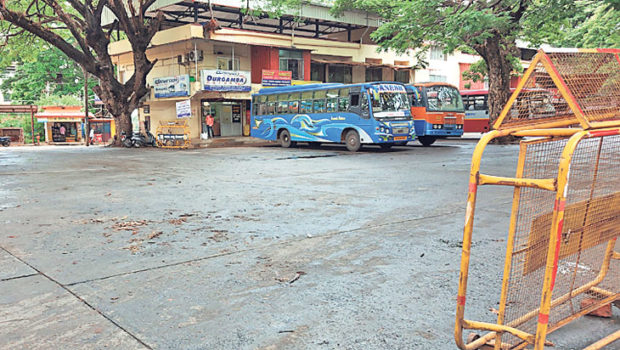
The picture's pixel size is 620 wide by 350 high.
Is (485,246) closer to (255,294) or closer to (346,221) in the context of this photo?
(346,221)

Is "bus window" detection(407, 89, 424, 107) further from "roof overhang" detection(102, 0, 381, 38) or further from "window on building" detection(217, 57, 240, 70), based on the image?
"window on building" detection(217, 57, 240, 70)

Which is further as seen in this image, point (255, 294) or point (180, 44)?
point (180, 44)

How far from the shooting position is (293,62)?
3098cm

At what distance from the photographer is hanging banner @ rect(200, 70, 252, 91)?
26609mm

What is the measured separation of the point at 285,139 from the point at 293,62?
936 centimetres

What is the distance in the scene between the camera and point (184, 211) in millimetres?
6762

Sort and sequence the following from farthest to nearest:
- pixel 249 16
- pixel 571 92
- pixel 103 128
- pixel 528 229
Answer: pixel 103 128, pixel 249 16, pixel 528 229, pixel 571 92

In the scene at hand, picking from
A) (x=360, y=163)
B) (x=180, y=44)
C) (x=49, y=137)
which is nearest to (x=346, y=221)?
(x=360, y=163)

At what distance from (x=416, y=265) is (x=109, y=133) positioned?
42.1 meters

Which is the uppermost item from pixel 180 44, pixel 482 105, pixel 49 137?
pixel 180 44

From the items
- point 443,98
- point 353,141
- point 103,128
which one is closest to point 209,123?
point 353,141

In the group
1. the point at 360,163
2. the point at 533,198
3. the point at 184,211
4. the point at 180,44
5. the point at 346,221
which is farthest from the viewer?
the point at 180,44

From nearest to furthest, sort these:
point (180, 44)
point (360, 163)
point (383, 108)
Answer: point (360, 163) < point (383, 108) < point (180, 44)

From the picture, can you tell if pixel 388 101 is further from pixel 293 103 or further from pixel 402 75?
pixel 402 75
